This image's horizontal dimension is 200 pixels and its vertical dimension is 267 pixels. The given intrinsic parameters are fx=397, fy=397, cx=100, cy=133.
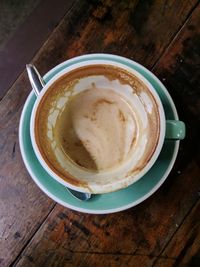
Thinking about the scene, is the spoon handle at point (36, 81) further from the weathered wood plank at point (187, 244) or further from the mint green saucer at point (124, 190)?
the weathered wood plank at point (187, 244)


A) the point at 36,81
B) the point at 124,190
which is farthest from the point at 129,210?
the point at 36,81

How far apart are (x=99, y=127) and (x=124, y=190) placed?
0.42 ft

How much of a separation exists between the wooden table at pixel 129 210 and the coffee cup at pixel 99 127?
9 centimetres

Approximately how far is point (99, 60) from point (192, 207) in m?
0.34

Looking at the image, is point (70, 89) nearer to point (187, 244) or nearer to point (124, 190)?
point (124, 190)

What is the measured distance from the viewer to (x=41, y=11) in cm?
87

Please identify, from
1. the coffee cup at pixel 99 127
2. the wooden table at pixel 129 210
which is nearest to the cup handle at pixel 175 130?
the coffee cup at pixel 99 127

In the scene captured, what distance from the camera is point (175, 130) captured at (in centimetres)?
68

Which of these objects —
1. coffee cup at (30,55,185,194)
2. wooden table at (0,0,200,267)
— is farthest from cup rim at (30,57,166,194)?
wooden table at (0,0,200,267)

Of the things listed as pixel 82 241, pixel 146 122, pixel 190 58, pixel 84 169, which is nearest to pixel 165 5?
pixel 190 58

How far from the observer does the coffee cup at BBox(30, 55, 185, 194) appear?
674 mm

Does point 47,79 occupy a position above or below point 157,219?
above

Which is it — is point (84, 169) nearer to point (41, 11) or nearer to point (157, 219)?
point (157, 219)

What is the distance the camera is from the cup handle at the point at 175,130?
676 mm
